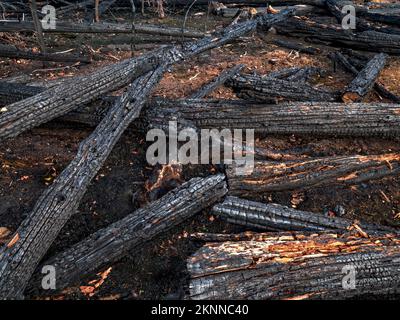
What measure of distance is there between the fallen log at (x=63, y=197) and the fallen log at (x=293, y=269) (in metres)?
1.62

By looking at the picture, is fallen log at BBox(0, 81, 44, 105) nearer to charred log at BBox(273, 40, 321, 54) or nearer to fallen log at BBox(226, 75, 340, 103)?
fallen log at BBox(226, 75, 340, 103)

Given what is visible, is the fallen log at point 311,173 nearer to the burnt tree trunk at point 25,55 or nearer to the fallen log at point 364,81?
the fallen log at point 364,81

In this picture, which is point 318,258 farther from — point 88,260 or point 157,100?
point 157,100

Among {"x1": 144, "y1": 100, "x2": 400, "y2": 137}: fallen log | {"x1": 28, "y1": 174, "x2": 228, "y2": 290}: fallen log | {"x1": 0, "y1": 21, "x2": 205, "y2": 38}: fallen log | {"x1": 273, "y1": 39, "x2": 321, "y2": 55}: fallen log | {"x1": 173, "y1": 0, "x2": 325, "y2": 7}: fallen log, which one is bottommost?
{"x1": 28, "y1": 174, "x2": 228, "y2": 290}: fallen log

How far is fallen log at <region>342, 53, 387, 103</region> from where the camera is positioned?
6.80 meters

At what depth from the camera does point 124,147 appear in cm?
628

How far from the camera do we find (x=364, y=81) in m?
7.49

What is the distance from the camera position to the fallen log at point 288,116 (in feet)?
19.9

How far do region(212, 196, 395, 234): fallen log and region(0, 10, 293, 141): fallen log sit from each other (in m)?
2.58

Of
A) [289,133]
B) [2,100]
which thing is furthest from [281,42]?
[2,100]

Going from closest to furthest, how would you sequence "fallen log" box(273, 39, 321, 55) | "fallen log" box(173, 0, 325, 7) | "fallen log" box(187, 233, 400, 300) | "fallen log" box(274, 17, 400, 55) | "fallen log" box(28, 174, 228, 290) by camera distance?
"fallen log" box(187, 233, 400, 300) < "fallen log" box(28, 174, 228, 290) < "fallen log" box(274, 17, 400, 55) < "fallen log" box(273, 39, 321, 55) < "fallen log" box(173, 0, 325, 7)

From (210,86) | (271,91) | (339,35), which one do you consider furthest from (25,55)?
(339,35)

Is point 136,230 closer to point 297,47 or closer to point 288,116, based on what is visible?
point 288,116

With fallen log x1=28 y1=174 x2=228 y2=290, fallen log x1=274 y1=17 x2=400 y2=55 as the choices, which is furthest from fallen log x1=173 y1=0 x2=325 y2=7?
fallen log x1=28 y1=174 x2=228 y2=290
